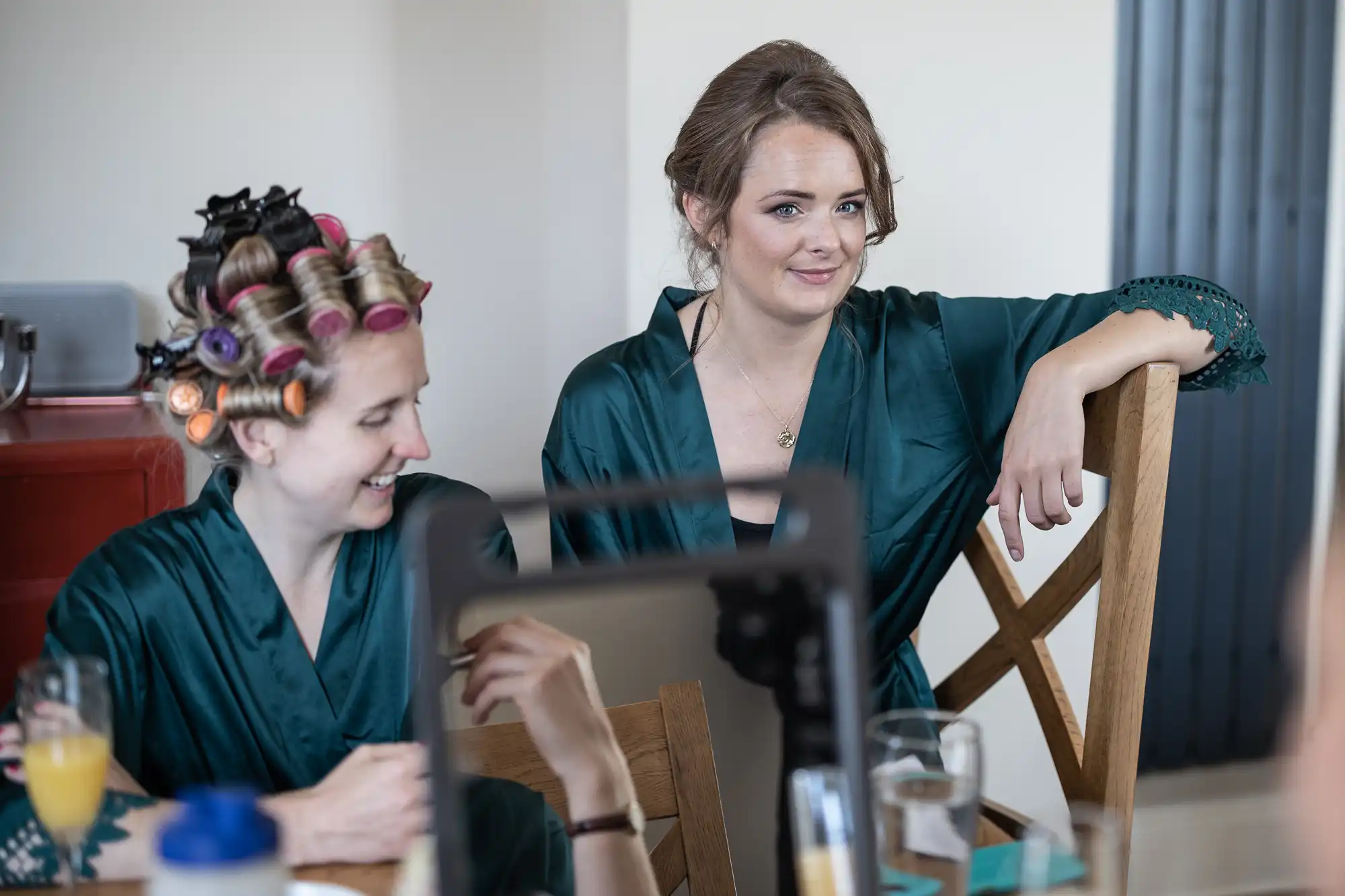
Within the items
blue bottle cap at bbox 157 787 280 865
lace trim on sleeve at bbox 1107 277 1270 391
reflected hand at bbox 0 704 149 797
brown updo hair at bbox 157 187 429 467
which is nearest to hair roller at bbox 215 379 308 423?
brown updo hair at bbox 157 187 429 467

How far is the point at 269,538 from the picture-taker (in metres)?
1.21

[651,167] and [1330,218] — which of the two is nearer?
[651,167]

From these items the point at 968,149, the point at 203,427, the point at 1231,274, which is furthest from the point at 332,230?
the point at 1231,274

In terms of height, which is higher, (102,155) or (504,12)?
(504,12)

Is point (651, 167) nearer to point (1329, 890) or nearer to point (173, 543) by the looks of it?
point (173, 543)

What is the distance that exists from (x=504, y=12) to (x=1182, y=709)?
181cm

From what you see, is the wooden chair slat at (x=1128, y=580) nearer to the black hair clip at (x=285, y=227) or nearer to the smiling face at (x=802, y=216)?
the smiling face at (x=802, y=216)

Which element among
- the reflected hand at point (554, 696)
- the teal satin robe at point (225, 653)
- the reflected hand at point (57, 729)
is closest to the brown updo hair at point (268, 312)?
the teal satin robe at point (225, 653)

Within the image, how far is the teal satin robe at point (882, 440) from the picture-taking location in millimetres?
1614

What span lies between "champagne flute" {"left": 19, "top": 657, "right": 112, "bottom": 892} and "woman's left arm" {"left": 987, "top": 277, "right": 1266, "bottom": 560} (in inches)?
33.7

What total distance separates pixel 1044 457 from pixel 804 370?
17.6 inches

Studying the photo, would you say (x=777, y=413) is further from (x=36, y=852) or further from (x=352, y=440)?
(x=36, y=852)

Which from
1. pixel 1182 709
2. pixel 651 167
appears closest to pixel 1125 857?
pixel 651 167

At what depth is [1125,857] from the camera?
4.15 ft
